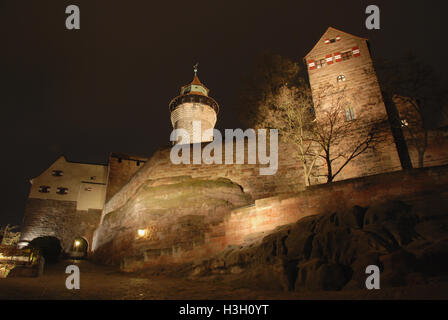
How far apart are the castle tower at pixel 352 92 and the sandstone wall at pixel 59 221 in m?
19.4

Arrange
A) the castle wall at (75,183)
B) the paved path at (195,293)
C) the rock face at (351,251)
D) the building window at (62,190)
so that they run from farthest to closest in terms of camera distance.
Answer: the building window at (62,190)
the castle wall at (75,183)
the rock face at (351,251)
the paved path at (195,293)

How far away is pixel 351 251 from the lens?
24.8ft

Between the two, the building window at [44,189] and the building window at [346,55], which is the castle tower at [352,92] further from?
the building window at [44,189]

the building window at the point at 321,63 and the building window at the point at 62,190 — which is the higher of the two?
the building window at the point at 321,63

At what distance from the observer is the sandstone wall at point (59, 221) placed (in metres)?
24.2

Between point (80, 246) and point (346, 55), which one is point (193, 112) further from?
point (346, 55)

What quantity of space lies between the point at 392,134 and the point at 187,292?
43.0 feet

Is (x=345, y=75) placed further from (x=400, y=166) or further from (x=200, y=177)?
(x=200, y=177)

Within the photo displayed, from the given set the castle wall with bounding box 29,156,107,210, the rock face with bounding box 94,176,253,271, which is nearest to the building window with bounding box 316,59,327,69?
the rock face with bounding box 94,176,253,271

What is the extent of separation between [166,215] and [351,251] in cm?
951

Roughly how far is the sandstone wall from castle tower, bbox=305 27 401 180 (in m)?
19.4

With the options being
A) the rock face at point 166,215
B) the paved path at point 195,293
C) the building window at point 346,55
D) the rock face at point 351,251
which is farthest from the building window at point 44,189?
the building window at point 346,55

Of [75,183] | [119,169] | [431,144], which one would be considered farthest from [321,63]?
[75,183]

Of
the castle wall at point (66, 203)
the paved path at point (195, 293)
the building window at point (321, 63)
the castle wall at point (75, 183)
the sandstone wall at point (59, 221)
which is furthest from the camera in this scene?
the castle wall at point (75, 183)
